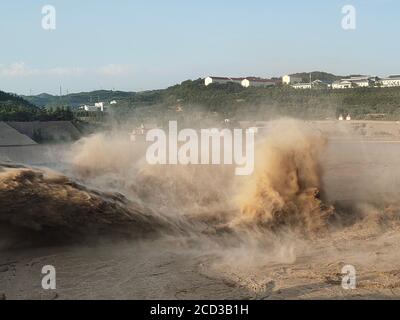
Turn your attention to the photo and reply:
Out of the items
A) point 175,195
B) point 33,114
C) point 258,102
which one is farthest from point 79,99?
point 175,195

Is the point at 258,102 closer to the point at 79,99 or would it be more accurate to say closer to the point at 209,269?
the point at 209,269

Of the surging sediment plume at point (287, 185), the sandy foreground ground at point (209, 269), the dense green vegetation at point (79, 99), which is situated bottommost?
the sandy foreground ground at point (209, 269)

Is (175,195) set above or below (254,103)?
below

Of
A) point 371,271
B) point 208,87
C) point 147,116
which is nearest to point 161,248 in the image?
point 371,271

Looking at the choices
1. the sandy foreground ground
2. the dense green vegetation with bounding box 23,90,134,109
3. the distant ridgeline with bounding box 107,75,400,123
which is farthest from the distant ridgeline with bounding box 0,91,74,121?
the dense green vegetation with bounding box 23,90,134,109

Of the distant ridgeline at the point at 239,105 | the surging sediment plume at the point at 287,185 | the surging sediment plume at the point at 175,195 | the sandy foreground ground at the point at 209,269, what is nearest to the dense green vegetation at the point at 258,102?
the distant ridgeline at the point at 239,105

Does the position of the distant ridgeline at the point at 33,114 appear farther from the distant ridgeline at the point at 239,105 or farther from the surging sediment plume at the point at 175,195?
the surging sediment plume at the point at 175,195

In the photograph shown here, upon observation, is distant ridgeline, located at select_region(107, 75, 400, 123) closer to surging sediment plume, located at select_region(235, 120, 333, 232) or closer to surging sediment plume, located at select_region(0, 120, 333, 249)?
surging sediment plume, located at select_region(0, 120, 333, 249)
